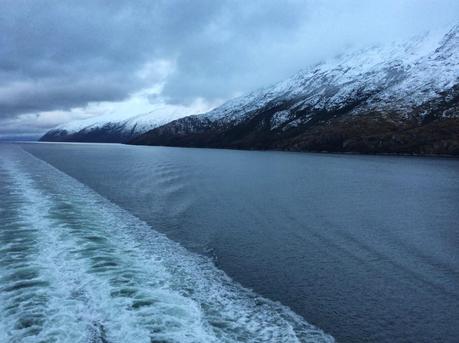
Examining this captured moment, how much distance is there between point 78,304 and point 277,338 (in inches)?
293

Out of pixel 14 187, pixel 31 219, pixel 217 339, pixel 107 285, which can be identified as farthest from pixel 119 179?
pixel 217 339

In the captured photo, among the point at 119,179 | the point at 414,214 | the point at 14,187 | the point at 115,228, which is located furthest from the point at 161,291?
the point at 119,179

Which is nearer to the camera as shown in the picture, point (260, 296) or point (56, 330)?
point (56, 330)

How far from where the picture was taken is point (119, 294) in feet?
55.5

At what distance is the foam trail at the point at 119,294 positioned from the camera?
14078 millimetres

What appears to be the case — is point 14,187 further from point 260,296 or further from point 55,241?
point 260,296

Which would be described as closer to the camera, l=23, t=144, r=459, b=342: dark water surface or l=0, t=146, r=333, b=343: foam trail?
l=0, t=146, r=333, b=343: foam trail

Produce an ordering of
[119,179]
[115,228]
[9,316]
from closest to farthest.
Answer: [9,316] < [115,228] < [119,179]

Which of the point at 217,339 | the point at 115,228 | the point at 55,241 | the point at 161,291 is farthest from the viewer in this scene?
the point at 115,228

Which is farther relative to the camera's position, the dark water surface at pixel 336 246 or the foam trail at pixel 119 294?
the dark water surface at pixel 336 246

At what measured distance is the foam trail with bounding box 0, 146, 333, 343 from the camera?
46.2ft

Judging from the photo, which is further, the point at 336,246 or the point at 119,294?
the point at 336,246

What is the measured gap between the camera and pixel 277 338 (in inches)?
553

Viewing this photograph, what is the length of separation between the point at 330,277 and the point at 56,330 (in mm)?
12389
